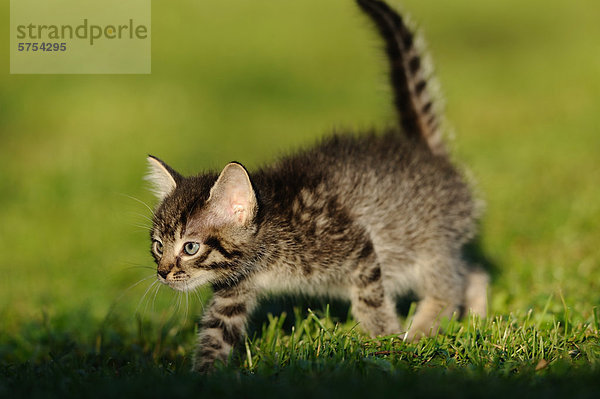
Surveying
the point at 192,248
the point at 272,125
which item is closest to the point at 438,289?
the point at 192,248

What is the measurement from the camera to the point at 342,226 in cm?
448

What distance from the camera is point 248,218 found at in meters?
4.18

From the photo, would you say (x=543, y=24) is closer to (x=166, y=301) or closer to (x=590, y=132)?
(x=590, y=132)

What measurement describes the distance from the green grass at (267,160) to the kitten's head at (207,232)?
362mm

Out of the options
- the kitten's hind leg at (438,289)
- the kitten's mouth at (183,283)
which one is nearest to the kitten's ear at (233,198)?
the kitten's mouth at (183,283)

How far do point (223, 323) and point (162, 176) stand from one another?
3.45 ft

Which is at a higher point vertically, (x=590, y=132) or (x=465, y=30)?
(x=465, y=30)

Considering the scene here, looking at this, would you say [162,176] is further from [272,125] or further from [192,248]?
[272,125]

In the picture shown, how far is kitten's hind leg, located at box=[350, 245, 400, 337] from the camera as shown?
14.6 feet

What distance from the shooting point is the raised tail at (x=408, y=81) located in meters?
5.33

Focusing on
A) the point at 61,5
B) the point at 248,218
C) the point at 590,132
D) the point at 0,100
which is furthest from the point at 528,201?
the point at 61,5

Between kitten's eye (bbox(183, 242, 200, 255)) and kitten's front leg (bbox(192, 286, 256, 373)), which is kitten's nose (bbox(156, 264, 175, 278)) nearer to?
kitten's eye (bbox(183, 242, 200, 255))

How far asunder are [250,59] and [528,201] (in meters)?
9.60

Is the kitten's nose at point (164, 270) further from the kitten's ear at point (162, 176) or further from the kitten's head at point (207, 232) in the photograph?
the kitten's ear at point (162, 176)
